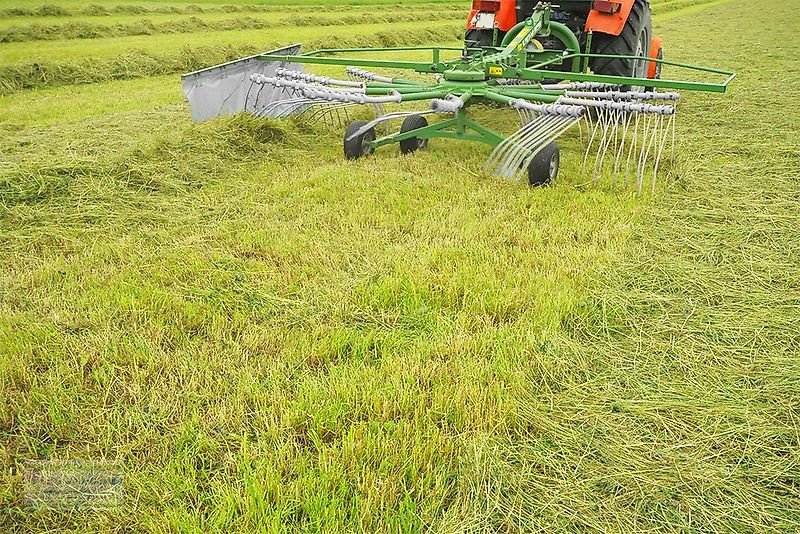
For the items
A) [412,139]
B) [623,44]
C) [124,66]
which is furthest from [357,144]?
[124,66]

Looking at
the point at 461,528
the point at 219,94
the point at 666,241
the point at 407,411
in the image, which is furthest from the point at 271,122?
the point at 461,528

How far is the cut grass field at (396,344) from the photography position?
181 cm

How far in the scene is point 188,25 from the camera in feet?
49.7

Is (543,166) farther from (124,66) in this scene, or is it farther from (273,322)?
(124,66)

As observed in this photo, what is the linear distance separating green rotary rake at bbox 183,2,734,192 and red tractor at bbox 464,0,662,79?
0.22 m

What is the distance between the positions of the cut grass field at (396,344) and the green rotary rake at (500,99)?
0.28 m

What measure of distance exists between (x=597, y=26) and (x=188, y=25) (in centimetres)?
1221

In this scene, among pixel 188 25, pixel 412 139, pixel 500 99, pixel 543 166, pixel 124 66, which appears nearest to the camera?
pixel 543 166

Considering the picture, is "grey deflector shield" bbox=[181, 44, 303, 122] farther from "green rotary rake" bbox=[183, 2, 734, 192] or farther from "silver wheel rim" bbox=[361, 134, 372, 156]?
"silver wheel rim" bbox=[361, 134, 372, 156]

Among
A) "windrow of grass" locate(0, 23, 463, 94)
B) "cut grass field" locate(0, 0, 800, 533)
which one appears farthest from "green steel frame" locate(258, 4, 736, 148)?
"windrow of grass" locate(0, 23, 463, 94)

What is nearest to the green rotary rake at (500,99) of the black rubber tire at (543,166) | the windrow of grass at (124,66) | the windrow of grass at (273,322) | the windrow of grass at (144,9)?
the black rubber tire at (543,166)

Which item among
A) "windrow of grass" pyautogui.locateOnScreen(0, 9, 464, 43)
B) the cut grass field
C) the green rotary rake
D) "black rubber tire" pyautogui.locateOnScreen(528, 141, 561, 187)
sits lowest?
the cut grass field

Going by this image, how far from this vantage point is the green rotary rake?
4.31 meters

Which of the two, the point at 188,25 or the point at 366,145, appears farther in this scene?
the point at 188,25
